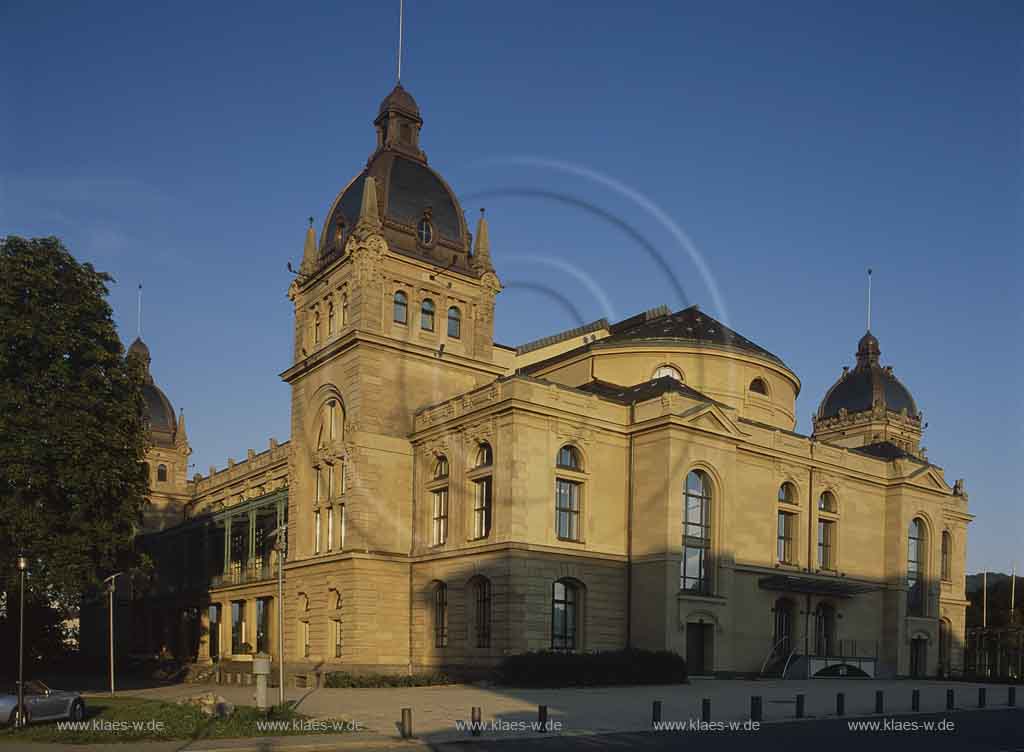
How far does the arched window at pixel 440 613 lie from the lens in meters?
51.8

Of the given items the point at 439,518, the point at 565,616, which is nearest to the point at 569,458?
the point at 565,616

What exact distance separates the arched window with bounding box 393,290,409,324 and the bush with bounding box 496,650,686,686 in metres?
19.6

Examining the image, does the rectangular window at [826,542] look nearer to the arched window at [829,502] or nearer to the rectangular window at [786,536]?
the arched window at [829,502]

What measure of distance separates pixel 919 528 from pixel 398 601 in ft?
110

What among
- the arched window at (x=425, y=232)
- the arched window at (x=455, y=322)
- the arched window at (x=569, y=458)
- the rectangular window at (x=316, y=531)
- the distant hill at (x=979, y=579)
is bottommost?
the distant hill at (x=979, y=579)

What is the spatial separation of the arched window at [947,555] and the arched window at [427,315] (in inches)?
1458

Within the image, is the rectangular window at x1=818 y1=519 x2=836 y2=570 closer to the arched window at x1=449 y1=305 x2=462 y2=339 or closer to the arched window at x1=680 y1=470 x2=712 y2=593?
the arched window at x1=680 y1=470 x2=712 y2=593

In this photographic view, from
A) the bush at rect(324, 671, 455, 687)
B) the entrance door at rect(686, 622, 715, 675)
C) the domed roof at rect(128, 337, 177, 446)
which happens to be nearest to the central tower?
the bush at rect(324, 671, 455, 687)

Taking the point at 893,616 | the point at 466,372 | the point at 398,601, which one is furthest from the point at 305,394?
the point at 893,616

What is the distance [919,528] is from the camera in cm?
6512

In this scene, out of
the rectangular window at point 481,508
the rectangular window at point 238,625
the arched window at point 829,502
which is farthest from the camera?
the rectangular window at point 238,625

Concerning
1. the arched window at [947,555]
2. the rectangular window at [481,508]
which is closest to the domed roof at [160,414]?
the rectangular window at [481,508]

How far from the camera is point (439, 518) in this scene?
5319 cm

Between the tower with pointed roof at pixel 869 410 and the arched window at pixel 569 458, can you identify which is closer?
the arched window at pixel 569 458
